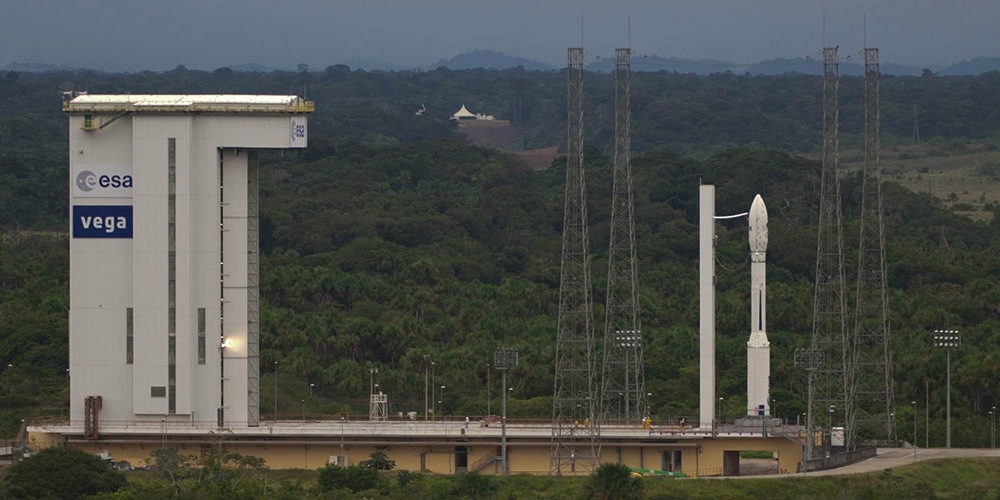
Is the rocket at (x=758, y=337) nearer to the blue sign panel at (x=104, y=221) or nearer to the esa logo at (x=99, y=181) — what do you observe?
the blue sign panel at (x=104, y=221)

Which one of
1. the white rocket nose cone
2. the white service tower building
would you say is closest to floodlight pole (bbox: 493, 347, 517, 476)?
the white service tower building

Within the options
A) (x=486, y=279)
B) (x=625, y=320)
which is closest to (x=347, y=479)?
(x=625, y=320)

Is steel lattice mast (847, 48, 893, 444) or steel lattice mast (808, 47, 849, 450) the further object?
steel lattice mast (847, 48, 893, 444)

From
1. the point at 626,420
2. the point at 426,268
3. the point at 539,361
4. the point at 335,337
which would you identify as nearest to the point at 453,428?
the point at 626,420

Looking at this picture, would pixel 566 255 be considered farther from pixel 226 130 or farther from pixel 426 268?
pixel 426 268

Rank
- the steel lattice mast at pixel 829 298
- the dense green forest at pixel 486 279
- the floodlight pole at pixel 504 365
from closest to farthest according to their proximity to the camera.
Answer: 1. the floodlight pole at pixel 504 365
2. the steel lattice mast at pixel 829 298
3. the dense green forest at pixel 486 279

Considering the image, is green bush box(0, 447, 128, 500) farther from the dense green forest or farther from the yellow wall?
the dense green forest

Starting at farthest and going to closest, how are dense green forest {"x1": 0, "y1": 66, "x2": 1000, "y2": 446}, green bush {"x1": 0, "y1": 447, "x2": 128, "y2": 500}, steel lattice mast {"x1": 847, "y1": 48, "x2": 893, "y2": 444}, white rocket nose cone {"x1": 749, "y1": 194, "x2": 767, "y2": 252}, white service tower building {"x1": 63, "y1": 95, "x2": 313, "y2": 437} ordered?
dense green forest {"x1": 0, "y1": 66, "x2": 1000, "y2": 446} < steel lattice mast {"x1": 847, "y1": 48, "x2": 893, "y2": 444} < white rocket nose cone {"x1": 749, "y1": 194, "x2": 767, "y2": 252} < white service tower building {"x1": 63, "y1": 95, "x2": 313, "y2": 437} < green bush {"x1": 0, "y1": 447, "x2": 128, "y2": 500}

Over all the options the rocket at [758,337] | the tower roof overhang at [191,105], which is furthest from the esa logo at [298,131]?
the rocket at [758,337]
